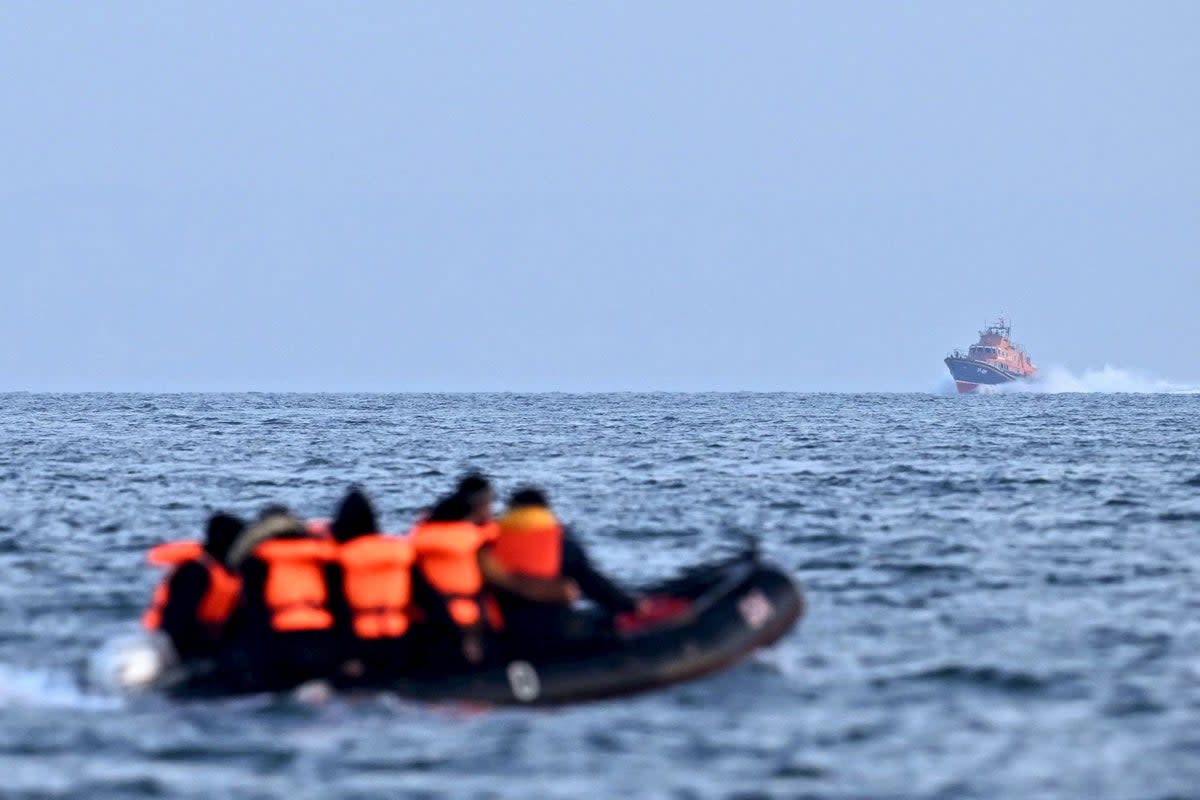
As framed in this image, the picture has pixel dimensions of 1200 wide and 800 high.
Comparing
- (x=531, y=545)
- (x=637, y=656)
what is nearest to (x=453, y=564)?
(x=531, y=545)

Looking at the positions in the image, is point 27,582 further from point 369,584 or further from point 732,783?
point 732,783

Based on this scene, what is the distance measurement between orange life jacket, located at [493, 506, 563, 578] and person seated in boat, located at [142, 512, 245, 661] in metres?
2.02

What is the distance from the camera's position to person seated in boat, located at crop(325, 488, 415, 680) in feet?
44.8

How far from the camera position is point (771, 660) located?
15.3 meters

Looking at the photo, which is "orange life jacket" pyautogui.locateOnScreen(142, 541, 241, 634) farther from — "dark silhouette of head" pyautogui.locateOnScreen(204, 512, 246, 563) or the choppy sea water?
the choppy sea water

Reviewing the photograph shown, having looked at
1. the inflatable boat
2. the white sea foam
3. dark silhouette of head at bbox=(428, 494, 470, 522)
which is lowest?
the white sea foam

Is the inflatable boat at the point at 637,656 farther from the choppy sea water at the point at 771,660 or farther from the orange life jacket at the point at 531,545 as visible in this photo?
the orange life jacket at the point at 531,545

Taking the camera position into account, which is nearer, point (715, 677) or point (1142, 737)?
point (1142, 737)

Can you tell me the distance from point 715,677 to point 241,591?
364 cm

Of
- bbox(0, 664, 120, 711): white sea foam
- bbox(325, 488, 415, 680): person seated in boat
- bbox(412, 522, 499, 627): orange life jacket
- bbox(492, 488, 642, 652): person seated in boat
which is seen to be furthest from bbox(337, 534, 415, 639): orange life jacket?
bbox(0, 664, 120, 711): white sea foam

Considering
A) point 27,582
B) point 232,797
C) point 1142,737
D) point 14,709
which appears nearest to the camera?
point 232,797

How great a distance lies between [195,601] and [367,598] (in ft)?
4.49

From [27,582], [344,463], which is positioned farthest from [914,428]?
[27,582]

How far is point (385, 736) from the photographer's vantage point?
12.7m
